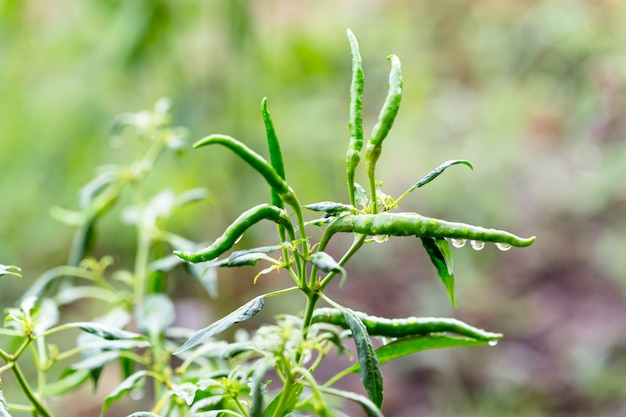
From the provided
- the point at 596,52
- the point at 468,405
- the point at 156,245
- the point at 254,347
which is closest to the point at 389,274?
the point at 468,405

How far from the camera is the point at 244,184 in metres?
1.95

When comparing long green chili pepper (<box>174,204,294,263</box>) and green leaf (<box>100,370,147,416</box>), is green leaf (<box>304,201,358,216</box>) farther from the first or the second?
green leaf (<box>100,370,147,416</box>)

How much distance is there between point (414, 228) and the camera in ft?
1.29

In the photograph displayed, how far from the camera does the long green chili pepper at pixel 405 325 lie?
1.53 ft

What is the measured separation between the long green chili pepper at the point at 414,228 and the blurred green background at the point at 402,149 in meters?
1.33

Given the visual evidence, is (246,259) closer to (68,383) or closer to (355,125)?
(355,125)

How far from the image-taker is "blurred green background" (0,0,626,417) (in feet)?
6.00

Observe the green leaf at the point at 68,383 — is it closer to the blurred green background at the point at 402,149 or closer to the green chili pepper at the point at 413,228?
the green chili pepper at the point at 413,228

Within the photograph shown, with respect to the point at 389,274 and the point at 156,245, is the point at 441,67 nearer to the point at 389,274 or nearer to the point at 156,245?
the point at 389,274

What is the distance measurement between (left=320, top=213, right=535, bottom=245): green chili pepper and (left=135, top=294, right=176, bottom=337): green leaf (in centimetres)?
32

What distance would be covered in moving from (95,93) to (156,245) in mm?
1188

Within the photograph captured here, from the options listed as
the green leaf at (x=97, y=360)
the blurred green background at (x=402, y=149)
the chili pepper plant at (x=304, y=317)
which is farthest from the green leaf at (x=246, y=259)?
the blurred green background at (x=402, y=149)

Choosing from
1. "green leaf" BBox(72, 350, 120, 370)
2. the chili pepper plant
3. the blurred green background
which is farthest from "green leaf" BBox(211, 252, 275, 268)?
the blurred green background

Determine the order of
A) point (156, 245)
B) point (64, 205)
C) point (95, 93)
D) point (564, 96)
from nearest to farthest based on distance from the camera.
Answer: point (156, 245)
point (95, 93)
point (64, 205)
point (564, 96)
